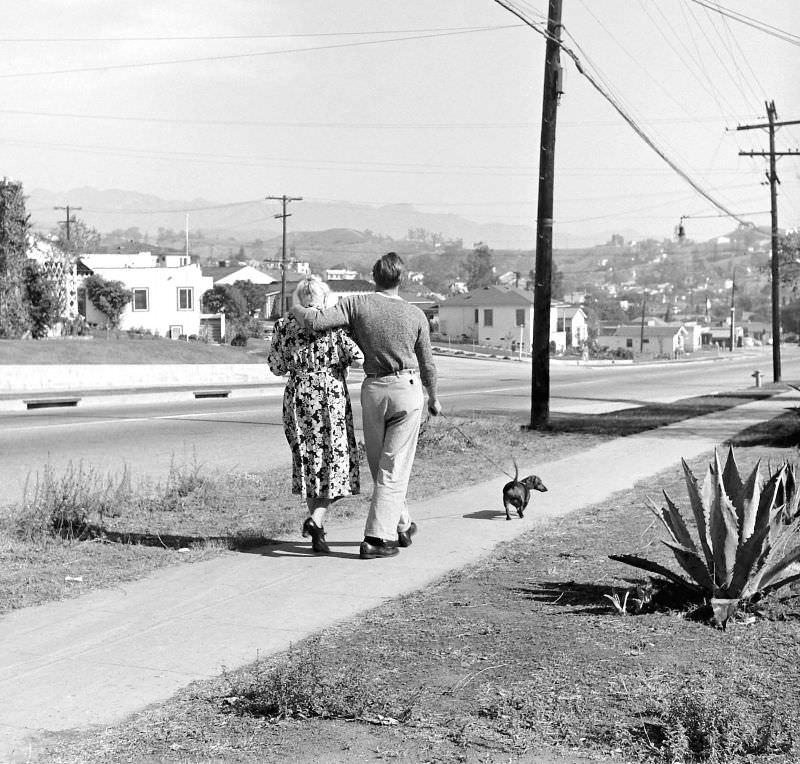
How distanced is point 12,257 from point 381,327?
33.5 meters

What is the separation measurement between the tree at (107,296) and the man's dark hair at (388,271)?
199ft

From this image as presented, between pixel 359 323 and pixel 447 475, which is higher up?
pixel 359 323

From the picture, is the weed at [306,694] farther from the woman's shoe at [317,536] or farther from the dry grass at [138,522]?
the woman's shoe at [317,536]

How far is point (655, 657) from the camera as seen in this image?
5.29 meters

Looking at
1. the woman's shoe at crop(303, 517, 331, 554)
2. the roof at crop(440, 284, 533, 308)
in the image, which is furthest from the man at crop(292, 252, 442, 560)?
the roof at crop(440, 284, 533, 308)

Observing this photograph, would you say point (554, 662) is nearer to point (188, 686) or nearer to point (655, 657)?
point (655, 657)

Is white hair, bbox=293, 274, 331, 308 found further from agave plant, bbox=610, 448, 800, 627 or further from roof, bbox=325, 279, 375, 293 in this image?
roof, bbox=325, 279, 375, 293

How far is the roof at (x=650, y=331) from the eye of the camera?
14925 centimetres

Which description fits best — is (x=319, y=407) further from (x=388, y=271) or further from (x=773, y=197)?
(x=773, y=197)

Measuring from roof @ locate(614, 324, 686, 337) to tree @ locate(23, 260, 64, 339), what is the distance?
360 feet

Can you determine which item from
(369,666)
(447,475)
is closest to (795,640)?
(369,666)

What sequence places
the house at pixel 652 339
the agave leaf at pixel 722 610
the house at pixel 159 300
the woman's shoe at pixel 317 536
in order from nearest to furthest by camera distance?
the agave leaf at pixel 722 610 < the woman's shoe at pixel 317 536 < the house at pixel 159 300 < the house at pixel 652 339

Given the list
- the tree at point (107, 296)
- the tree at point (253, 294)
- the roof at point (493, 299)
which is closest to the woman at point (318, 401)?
the tree at point (107, 296)

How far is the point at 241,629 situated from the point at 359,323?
2436 millimetres
